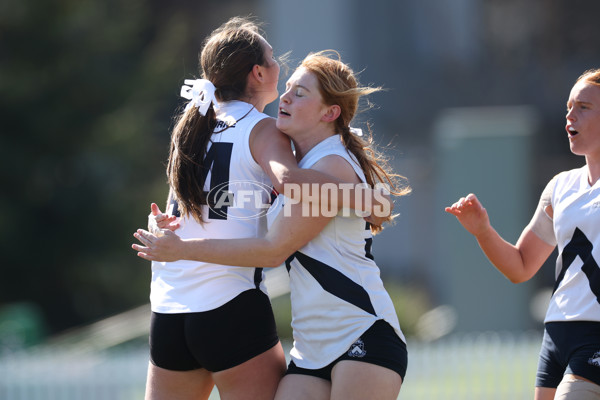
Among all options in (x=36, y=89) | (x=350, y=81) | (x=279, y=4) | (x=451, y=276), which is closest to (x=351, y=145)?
(x=350, y=81)

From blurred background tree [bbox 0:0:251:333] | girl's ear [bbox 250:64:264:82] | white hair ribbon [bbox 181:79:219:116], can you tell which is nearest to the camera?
white hair ribbon [bbox 181:79:219:116]

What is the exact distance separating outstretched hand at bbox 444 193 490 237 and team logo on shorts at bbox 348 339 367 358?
75 cm

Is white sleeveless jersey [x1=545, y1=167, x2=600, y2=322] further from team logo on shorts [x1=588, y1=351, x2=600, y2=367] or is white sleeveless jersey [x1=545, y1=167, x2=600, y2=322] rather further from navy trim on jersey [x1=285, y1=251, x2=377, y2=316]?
navy trim on jersey [x1=285, y1=251, x2=377, y2=316]

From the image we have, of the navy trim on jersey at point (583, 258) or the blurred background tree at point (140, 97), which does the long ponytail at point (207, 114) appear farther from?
the blurred background tree at point (140, 97)

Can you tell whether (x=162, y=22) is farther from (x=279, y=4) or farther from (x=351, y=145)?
(x=351, y=145)

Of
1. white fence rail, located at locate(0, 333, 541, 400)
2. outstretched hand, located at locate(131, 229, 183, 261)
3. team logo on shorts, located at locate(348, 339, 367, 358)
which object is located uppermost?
outstretched hand, located at locate(131, 229, 183, 261)

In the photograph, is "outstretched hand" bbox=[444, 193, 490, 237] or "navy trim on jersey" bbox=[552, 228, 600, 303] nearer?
"navy trim on jersey" bbox=[552, 228, 600, 303]

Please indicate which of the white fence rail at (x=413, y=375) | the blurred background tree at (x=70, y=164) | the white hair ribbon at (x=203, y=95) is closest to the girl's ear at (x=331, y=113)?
the white hair ribbon at (x=203, y=95)

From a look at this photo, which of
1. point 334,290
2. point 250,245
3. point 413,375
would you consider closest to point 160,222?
point 250,245

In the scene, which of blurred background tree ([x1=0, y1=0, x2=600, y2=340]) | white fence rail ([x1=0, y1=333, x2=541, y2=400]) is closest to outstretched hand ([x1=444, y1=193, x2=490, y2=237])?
white fence rail ([x1=0, y1=333, x2=541, y2=400])

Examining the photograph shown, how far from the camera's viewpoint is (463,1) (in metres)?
16.5

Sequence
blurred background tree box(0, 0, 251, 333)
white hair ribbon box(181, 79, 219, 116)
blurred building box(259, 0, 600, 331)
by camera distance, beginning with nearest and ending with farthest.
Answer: white hair ribbon box(181, 79, 219, 116)
blurred background tree box(0, 0, 251, 333)
blurred building box(259, 0, 600, 331)

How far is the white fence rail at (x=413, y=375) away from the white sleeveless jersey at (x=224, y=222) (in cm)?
440

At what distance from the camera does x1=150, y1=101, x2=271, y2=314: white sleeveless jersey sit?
112 inches
